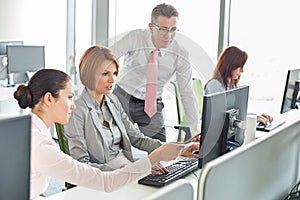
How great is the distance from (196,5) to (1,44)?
205 centimetres

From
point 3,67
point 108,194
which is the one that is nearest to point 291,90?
point 108,194

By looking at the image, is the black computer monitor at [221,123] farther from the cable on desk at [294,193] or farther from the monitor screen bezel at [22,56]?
the monitor screen bezel at [22,56]

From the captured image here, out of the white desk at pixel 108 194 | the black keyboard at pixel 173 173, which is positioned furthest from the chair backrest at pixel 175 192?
the black keyboard at pixel 173 173

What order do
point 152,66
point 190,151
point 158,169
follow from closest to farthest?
point 158,169, point 190,151, point 152,66

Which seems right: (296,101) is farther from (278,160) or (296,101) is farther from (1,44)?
(1,44)

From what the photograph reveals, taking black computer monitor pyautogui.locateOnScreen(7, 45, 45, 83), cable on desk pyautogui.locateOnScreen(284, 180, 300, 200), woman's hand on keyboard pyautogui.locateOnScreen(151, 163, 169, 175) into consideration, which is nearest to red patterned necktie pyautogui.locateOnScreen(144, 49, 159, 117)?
woman's hand on keyboard pyautogui.locateOnScreen(151, 163, 169, 175)

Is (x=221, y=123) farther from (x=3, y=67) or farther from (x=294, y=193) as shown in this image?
(x=3, y=67)

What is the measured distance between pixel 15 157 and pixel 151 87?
4.71ft

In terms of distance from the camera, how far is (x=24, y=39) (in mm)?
5016

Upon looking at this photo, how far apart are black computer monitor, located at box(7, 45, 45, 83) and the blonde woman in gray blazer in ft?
8.61

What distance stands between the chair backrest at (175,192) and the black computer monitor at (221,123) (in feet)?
2.25

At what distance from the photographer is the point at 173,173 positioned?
1.91 m

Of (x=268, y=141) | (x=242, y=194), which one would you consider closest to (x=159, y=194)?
(x=242, y=194)

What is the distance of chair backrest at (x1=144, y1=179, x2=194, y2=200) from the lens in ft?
3.01
